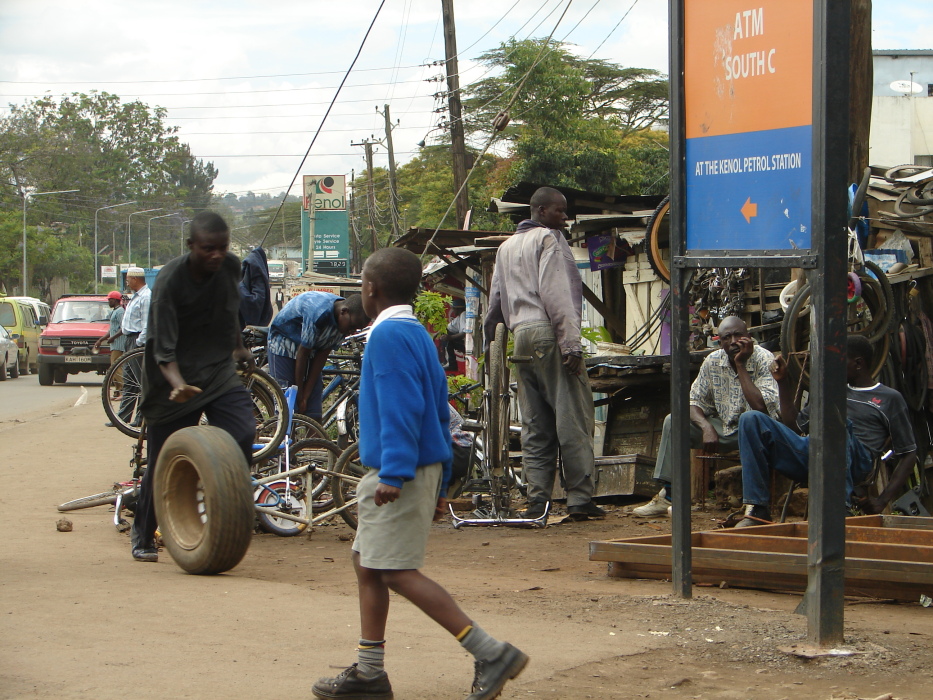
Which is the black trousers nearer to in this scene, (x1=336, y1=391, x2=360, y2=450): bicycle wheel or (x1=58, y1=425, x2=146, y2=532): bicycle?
(x1=58, y1=425, x2=146, y2=532): bicycle

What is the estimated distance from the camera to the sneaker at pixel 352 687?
10.8 feet

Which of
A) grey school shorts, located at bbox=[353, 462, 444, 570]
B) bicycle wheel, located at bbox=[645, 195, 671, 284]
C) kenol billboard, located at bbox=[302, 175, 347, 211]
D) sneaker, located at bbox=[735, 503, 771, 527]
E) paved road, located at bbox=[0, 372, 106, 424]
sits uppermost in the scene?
kenol billboard, located at bbox=[302, 175, 347, 211]

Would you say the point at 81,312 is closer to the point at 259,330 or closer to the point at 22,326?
the point at 22,326

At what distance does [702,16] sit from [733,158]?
2.13ft

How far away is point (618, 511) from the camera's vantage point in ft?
25.8

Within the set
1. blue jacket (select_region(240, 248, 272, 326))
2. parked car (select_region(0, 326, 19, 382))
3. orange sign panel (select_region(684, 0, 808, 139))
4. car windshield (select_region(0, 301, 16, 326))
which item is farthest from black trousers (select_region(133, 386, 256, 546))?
car windshield (select_region(0, 301, 16, 326))

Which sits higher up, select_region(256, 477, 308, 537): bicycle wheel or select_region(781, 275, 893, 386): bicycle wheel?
select_region(781, 275, 893, 386): bicycle wheel

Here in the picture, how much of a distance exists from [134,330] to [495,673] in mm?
8834

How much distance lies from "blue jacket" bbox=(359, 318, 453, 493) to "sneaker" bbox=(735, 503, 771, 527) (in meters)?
3.10

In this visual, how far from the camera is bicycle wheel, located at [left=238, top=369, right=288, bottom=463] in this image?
717cm

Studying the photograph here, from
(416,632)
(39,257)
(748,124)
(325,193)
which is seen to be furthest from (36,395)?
(325,193)

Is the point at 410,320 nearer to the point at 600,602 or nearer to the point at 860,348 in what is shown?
the point at 600,602

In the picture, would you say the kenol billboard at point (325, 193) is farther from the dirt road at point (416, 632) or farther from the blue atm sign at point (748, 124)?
the blue atm sign at point (748, 124)

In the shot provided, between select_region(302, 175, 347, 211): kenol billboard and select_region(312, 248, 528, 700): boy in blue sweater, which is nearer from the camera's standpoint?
select_region(312, 248, 528, 700): boy in blue sweater
